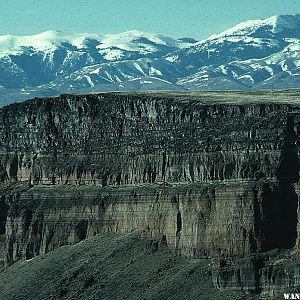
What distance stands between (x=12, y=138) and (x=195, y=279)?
30594 mm

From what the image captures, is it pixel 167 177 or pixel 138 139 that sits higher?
pixel 138 139

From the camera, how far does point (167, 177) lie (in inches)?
4286

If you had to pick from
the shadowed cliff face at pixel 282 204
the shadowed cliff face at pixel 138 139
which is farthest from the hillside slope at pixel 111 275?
the shadowed cliff face at pixel 138 139

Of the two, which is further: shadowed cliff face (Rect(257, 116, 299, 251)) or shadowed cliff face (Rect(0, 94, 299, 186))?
shadowed cliff face (Rect(0, 94, 299, 186))

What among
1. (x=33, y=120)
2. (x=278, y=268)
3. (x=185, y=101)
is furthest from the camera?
(x=33, y=120)

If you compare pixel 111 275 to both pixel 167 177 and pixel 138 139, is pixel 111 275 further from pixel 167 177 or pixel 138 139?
pixel 138 139

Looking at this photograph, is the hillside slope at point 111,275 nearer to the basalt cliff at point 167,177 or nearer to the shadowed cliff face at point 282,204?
the basalt cliff at point 167,177

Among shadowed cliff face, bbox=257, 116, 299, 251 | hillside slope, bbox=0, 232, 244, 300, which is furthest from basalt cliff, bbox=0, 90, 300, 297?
hillside slope, bbox=0, 232, 244, 300

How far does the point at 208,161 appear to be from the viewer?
105188 mm

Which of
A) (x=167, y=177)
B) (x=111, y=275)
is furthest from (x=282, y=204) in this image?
(x=111, y=275)

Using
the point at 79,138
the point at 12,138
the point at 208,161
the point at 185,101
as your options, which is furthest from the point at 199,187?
the point at 12,138

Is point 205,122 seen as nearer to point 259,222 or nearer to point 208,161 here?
point 208,161

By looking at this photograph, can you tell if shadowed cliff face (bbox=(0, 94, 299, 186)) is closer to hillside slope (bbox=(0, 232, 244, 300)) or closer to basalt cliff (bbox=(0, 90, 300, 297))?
basalt cliff (bbox=(0, 90, 300, 297))

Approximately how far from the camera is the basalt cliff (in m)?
100
